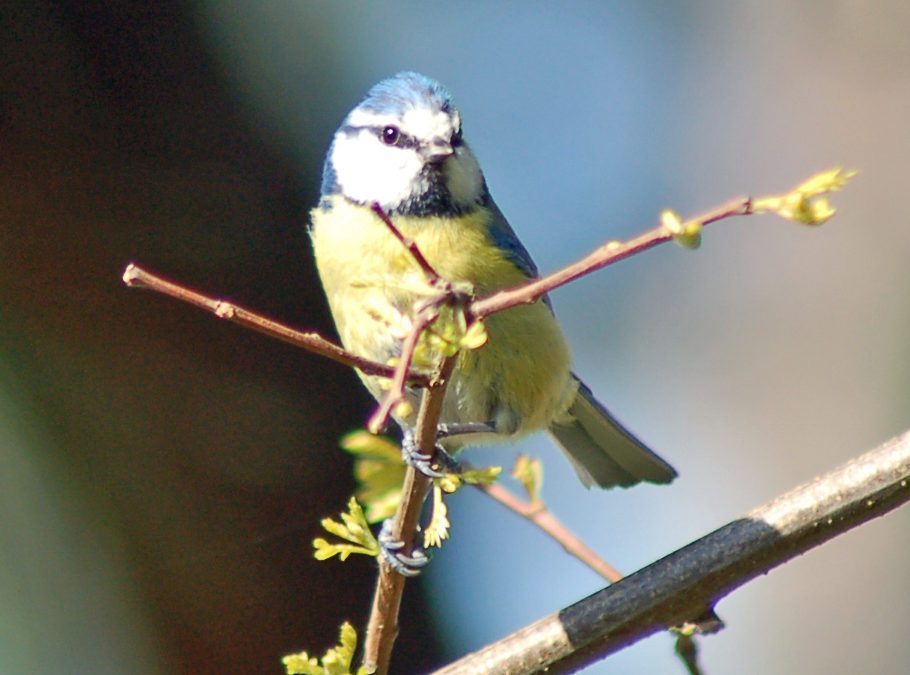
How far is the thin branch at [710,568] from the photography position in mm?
1226

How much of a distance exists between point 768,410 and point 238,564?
1483 mm

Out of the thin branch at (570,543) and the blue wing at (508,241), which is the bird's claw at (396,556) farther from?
the blue wing at (508,241)

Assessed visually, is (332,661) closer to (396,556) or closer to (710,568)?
(396,556)

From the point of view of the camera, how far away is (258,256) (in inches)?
120

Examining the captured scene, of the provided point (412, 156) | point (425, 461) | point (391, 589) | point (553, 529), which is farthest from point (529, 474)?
point (412, 156)

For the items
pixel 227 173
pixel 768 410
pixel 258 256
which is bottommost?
pixel 768 410

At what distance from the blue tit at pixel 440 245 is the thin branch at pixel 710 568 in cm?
66

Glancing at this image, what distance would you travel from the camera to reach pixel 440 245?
6.70 feet

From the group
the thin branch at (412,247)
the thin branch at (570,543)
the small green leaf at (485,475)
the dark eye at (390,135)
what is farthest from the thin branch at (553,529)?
the dark eye at (390,135)

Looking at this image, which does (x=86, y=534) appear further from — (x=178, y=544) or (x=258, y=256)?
(x=258, y=256)

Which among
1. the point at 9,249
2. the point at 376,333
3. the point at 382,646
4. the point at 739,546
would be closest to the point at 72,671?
the point at 9,249

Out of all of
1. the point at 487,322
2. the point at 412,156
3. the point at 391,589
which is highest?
the point at 412,156

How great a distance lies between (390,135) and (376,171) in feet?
0.25

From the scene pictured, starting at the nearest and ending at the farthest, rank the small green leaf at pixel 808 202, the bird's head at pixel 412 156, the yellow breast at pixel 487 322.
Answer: the small green leaf at pixel 808 202 → the yellow breast at pixel 487 322 → the bird's head at pixel 412 156
